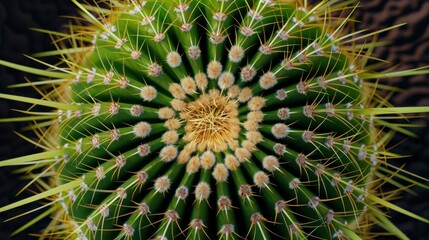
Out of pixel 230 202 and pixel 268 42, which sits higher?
pixel 268 42

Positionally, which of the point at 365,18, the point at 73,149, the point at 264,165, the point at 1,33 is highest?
the point at 1,33

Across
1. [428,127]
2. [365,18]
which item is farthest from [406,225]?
[365,18]

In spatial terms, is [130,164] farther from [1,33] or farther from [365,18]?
[365,18]
